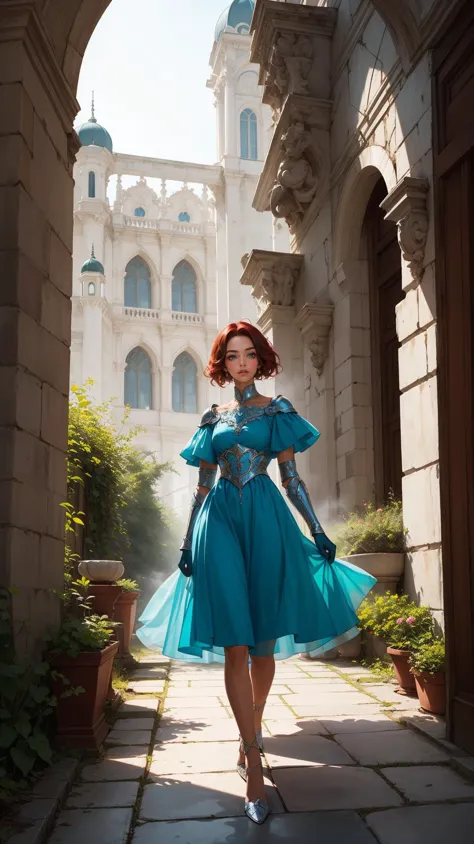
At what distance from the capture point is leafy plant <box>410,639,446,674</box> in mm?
4512

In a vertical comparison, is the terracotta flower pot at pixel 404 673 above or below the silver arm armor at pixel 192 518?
below

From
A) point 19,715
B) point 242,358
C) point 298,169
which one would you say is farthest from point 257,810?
point 298,169

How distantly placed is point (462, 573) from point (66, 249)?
2.69 meters

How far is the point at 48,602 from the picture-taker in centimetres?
397

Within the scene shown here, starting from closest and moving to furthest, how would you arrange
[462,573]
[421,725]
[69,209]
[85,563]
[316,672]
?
1. [462,573]
2. [421,725]
3. [69,209]
4. [85,563]
5. [316,672]

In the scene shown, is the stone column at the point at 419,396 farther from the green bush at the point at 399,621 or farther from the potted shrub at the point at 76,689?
the potted shrub at the point at 76,689

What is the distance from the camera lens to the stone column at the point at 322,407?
8562 mm

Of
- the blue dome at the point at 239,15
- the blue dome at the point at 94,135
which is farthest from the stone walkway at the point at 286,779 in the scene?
the blue dome at the point at 239,15

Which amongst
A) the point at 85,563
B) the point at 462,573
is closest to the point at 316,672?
the point at 85,563

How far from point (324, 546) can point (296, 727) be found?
1.31 m

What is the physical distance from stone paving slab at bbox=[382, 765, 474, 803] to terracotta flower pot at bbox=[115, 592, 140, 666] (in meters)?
3.44

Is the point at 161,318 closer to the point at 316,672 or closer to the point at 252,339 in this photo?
the point at 316,672

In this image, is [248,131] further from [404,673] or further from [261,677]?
[261,677]

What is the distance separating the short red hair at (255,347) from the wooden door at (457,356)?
907mm
